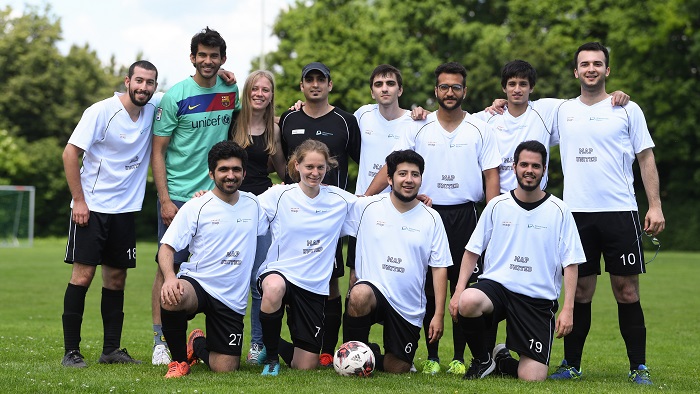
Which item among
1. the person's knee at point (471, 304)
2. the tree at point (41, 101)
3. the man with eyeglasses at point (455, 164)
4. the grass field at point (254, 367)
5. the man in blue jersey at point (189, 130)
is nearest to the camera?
the grass field at point (254, 367)

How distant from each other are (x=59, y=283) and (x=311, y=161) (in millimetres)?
14099

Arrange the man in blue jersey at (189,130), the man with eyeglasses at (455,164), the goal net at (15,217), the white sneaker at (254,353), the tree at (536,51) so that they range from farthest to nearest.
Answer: the tree at (536,51)
the goal net at (15,217)
the white sneaker at (254,353)
the man in blue jersey at (189,130)
the man with eyeglasses at (455,164)

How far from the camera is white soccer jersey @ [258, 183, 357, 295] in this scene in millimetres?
7676

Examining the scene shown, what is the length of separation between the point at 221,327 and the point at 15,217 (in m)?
34.4

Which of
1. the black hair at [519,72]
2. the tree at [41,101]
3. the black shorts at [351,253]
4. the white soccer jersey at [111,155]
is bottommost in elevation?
the black shorts at [351,253]

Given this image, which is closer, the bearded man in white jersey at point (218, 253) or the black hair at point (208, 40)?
the bearded man in white jersey at point (218, 253)

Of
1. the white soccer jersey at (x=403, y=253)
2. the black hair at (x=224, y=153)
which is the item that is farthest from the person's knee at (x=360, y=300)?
the black hair at (x=224, y=153)

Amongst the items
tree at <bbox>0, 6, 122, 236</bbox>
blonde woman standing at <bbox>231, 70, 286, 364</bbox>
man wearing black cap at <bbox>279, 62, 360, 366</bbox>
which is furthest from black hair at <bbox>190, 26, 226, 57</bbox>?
tree at <bbox>0, 6, 122, 236</bbox>

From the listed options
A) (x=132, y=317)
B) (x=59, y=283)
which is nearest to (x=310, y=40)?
(x=59, y=283)

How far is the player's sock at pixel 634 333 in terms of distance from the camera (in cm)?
761

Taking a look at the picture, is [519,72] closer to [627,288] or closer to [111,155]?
[627,288]

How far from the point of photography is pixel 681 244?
39.3 m

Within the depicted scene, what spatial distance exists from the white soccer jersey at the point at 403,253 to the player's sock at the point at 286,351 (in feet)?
3.19

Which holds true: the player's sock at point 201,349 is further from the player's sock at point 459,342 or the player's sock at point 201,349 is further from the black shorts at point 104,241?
the player's sock at point 459,342
